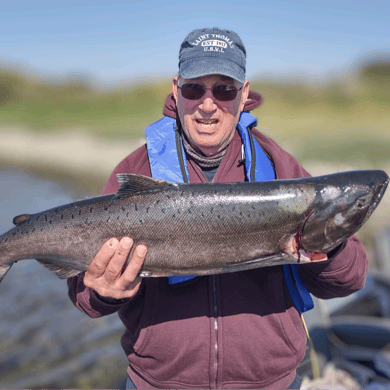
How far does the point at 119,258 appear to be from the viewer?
9.11ft

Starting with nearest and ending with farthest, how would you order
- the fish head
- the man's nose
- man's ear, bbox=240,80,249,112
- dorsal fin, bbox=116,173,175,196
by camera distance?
the fish head, dorsal fin, bbox=116,173,175,196, the man's nose, man's ear, bbox=240,80,249,112

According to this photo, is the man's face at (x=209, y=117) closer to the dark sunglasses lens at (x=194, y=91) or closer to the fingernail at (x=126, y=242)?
the dark sunglasses lens at (x=194, y=91)

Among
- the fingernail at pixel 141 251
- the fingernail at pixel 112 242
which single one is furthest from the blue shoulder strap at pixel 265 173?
the fingernail at pixel 112 242

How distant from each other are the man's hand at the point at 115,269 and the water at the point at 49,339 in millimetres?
3973

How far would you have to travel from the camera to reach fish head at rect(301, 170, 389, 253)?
276 centimetres

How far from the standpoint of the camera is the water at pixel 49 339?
21.7 feet

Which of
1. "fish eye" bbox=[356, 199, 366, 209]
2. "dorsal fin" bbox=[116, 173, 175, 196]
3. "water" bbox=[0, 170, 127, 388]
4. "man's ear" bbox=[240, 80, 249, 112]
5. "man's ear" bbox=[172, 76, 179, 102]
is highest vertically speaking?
"man's ear" bbox=[172, 76, 179, 102]

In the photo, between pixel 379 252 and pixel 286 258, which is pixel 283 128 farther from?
pixel 286 258

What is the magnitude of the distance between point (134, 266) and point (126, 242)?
169 mm

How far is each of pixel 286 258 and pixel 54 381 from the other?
530cm

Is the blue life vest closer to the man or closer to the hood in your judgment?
the man

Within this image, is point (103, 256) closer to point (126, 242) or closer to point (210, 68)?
point (126, 242)

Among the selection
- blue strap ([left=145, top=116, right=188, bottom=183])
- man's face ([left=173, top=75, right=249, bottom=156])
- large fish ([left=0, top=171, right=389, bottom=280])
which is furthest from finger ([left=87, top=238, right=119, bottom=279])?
man's face ([left=173, top=75, right=249, bottom=156])

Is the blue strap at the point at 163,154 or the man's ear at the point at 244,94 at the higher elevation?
the man's ear at the point at 244,94
